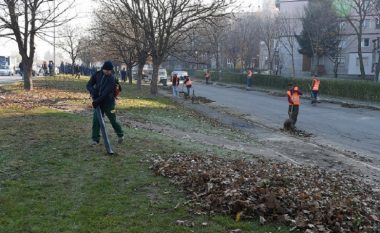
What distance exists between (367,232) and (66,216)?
3.33 m

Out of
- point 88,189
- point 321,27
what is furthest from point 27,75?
point 321,27

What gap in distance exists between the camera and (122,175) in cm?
720

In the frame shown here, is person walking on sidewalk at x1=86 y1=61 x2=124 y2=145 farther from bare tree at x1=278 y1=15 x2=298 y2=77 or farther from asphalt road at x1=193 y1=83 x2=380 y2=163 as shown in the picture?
bare tree at x1=278 y1=15 x2=298 y2=77

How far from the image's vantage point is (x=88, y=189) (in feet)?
21.1

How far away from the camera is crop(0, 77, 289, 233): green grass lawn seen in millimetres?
5168

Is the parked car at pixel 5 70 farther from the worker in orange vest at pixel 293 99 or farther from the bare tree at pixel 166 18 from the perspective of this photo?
the worker in orange vest at pixel 293 99

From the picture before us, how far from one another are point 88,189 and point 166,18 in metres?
24.7

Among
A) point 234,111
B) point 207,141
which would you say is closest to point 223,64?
point 234,111

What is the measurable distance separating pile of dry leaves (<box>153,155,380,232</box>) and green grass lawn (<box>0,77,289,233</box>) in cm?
24

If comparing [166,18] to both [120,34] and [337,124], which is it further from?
[337,124]

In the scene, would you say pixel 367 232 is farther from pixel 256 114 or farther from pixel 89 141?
pixel 256 114

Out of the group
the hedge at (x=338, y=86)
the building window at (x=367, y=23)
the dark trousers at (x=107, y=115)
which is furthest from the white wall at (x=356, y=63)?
the dark trousers at (x=107, y=115)

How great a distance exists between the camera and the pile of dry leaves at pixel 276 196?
212 inches

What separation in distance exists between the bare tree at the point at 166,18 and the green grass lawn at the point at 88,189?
61.0 ft
